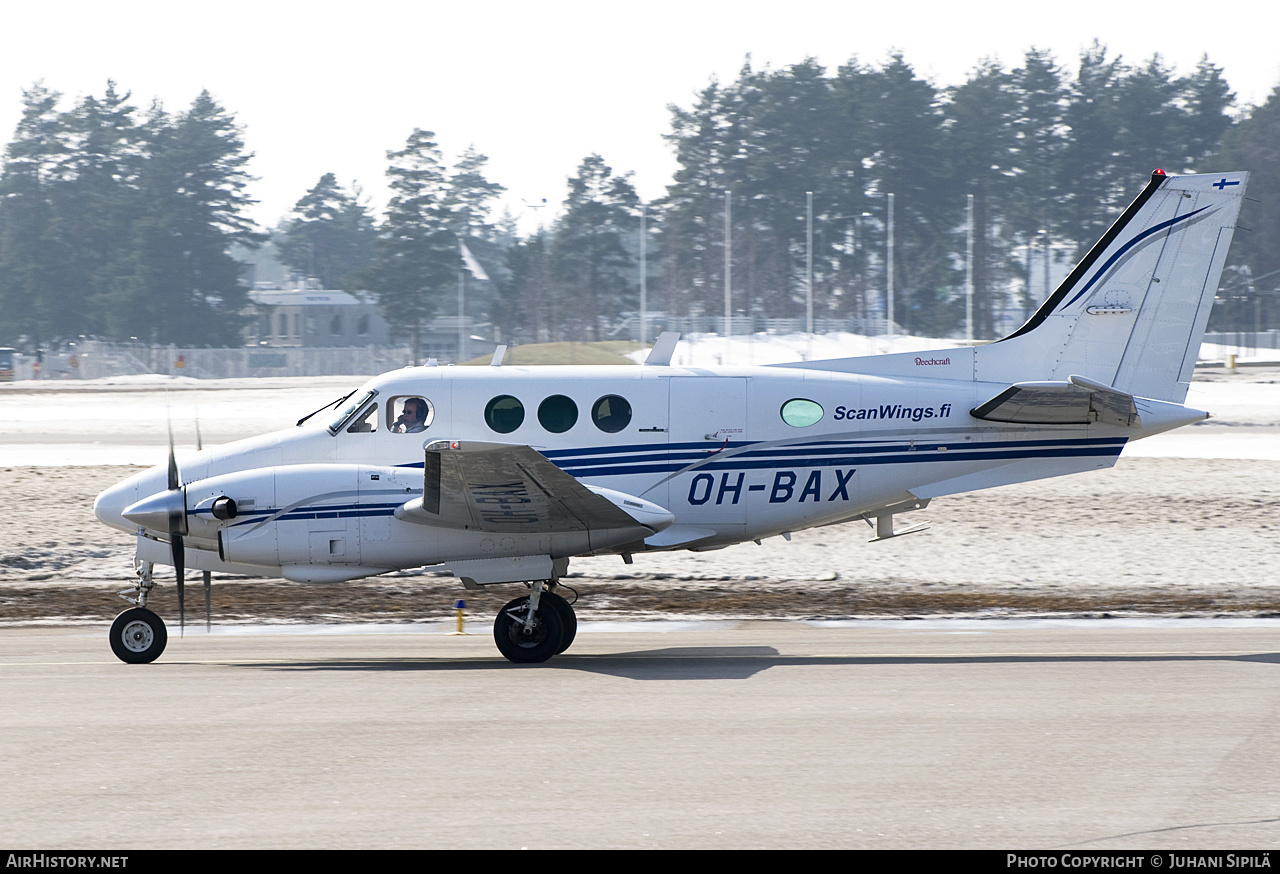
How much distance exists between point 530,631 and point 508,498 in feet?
4.57

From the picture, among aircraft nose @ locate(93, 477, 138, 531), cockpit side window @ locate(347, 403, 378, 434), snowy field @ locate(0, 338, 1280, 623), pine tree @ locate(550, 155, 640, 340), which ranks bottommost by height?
snowy field @ locate(0, 338, 1280, 623)

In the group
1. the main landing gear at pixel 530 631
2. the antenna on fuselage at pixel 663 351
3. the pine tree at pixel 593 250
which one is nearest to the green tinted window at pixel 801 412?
the antenna on fuselage at pixel 663 351

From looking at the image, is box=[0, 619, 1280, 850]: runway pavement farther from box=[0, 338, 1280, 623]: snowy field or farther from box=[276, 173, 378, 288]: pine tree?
box=[276, 173, 378, 288]: pine tree

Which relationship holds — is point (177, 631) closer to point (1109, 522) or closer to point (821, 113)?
point (1109, 522)

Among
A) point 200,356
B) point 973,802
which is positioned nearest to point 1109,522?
point 973,802

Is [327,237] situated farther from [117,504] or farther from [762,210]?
[117,504]

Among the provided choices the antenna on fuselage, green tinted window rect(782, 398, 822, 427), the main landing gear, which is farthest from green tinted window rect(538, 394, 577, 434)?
green tinted window rect(782, 398, 822, 427)

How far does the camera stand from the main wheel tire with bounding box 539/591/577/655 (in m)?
13.5

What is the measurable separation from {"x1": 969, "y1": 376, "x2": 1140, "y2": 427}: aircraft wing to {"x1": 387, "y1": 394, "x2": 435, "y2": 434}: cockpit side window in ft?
17.6

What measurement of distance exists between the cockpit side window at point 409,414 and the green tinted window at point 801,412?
11.4 ft

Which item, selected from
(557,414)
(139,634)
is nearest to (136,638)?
(139,634)

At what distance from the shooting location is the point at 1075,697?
11070mm

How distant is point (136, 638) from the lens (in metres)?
13.5

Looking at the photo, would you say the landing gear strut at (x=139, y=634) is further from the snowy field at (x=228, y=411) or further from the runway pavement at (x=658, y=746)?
the snowy field at (x=228, y=411)
